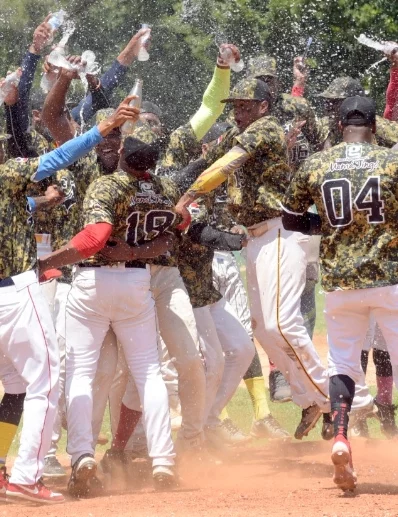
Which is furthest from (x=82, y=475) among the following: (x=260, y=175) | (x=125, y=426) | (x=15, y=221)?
(x=260, y=175)

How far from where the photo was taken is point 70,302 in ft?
25.2

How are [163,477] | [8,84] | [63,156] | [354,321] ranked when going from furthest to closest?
[8,84] < [163,477] < [354,321] < [63,156]

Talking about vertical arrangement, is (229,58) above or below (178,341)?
above

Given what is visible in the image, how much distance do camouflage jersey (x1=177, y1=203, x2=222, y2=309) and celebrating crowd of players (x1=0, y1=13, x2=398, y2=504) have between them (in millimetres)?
11

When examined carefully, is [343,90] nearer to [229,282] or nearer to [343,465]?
[229,282]

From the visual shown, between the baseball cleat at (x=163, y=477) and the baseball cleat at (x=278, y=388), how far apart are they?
10.3 feet

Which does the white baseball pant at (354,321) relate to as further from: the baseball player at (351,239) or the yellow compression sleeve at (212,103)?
the yellow compression sleeve at (212,103)

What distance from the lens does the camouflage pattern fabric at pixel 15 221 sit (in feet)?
23.2

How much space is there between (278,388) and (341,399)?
3.59m

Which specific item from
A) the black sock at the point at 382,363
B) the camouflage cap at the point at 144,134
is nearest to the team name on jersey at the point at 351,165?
the camouflage cap at the point at 144,134

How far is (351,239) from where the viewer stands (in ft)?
22.9

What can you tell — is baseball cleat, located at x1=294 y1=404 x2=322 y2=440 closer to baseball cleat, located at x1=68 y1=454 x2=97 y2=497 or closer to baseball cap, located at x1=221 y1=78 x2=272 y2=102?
baseball cleat, located at x1=68 y1=454 x2=97 y2=497

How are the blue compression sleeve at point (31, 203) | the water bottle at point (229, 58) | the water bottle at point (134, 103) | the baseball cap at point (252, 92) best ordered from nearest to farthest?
the blue compression sleeve at point (31, 203) < the water bottle at point (134, 103) < the baseball cap at point (252, 92) < the water bottle at point (229, 58)

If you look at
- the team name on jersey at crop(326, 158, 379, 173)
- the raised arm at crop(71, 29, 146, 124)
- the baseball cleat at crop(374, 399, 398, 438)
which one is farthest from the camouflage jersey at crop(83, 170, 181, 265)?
the baseball cleat at crop(374, 399, 398, 438)
